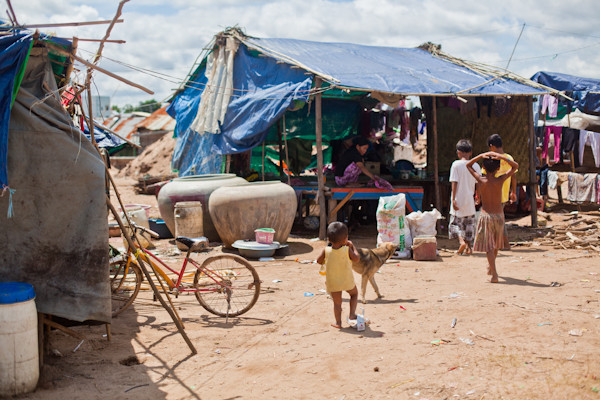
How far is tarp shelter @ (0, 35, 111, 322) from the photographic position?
4691mm

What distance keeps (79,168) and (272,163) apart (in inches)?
513

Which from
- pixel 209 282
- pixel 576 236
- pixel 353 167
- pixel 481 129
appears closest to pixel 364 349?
pixel 209 282

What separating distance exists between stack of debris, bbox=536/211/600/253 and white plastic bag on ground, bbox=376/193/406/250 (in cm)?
290

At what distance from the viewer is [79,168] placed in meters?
4.83

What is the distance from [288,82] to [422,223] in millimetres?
4045

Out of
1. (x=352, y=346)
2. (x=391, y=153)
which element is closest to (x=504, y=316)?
(x=352, y=346)

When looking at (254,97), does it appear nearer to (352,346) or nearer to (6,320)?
(352,346)

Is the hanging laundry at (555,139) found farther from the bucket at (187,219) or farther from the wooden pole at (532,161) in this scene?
the bucket at (187,219)

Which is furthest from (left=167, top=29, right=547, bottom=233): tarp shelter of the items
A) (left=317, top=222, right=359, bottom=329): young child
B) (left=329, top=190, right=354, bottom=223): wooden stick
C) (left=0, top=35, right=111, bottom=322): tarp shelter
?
(left=0, top=35, right=111, bottom=322): tarp shelter

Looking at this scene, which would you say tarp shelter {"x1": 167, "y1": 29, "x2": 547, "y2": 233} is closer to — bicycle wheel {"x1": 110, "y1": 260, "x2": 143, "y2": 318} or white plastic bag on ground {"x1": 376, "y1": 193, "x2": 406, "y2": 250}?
white plastic bag on ground {"x1": 376, "y1": 193, "x2": 406, "y2": 250}

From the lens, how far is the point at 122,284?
6.68 m

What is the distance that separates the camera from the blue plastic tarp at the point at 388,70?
1152 centimetres

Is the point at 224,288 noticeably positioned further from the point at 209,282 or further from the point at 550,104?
the point at 550,104

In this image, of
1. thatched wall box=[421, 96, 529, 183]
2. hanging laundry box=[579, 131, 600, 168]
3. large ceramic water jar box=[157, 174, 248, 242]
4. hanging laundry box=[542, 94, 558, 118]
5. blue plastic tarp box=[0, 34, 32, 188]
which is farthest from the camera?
hanging laundry box=[542, 94, 558, 118]
